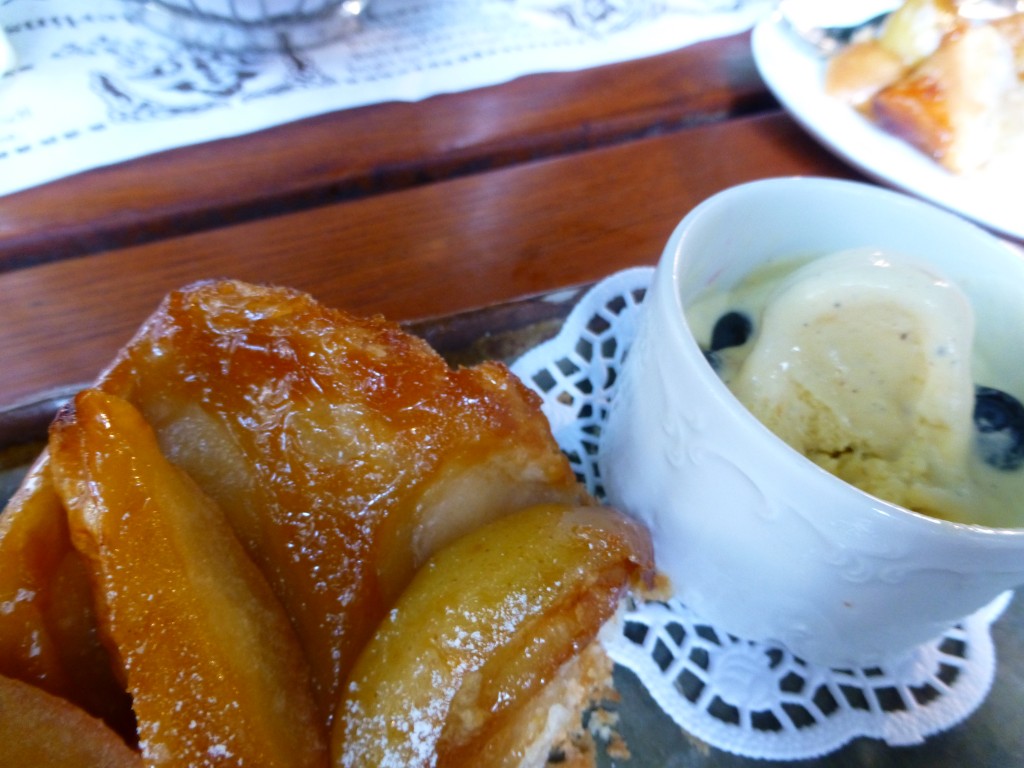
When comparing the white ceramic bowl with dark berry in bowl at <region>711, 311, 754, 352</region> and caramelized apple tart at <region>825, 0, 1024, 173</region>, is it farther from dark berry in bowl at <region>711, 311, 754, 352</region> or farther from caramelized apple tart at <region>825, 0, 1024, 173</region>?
caramelized apple tart at <region>825, 0, 1024, 173</region>

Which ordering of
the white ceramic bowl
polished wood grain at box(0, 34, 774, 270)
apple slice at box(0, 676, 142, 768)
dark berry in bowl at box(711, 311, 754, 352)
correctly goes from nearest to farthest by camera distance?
apple slice at box(0, 676, 142, 768) → the white ceramic bowl → dark berry in bowl at box(711, 311, 754, 352) → polished wood grain at box(0, 34, 774, 270)

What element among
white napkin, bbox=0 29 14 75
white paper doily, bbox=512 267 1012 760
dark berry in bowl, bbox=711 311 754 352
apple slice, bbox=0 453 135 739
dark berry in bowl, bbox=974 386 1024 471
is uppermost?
white napkin, bbox=0 29 14 75

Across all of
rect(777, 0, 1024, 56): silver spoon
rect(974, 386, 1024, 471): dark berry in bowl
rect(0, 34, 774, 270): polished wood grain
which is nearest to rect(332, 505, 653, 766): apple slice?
rect(974, 386, 1024, 471): dark berry in bowl

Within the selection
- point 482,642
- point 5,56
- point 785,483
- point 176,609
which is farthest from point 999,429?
point 5,56

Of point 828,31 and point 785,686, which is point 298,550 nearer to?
point 785,686

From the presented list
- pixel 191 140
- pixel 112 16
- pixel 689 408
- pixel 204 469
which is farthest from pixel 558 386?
pixel 112 16

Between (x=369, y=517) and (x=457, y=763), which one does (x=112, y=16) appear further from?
(x=457, y=763)
